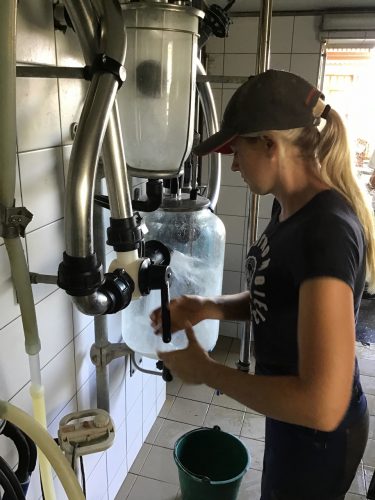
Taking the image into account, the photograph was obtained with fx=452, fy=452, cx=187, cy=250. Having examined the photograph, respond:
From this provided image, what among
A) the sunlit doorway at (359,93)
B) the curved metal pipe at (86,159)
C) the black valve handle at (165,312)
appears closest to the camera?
the curved metal pipe at (86,159)

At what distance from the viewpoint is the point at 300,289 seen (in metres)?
0.76

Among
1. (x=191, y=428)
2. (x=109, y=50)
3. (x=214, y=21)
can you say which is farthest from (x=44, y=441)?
(x=191, y=428)

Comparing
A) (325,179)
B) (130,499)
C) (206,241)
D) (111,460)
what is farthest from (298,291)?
(130,499)


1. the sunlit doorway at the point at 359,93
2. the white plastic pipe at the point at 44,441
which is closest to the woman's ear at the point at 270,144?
the white plastic pipe at the point at 44,441

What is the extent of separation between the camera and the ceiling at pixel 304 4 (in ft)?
6.28

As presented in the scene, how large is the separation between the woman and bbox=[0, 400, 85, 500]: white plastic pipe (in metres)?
0.27

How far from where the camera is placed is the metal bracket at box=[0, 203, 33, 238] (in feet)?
2.55

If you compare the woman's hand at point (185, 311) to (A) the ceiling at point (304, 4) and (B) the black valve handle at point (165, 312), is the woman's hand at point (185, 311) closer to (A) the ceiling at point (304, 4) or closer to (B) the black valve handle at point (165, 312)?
(B) the black valve handle at point (165, 312)

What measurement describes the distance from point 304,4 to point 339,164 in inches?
55.4

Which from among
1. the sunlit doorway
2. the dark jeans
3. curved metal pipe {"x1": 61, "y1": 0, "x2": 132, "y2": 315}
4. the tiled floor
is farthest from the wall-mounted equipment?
the sunlit doorway

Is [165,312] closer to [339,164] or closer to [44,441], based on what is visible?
[44,441]

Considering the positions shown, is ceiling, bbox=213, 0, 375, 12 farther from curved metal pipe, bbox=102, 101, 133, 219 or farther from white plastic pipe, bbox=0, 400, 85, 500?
white plastic pipe, bbox=0, 400, 85, 500

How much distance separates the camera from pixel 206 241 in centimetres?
139

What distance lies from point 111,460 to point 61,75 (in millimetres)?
1314
